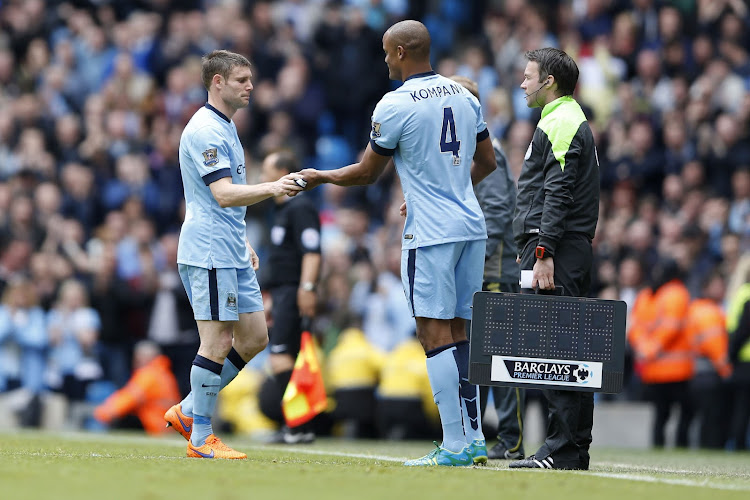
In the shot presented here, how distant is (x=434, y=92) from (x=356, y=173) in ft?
A: 2.12

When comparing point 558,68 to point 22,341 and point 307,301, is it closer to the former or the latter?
point 307,301

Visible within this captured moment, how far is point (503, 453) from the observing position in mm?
9250

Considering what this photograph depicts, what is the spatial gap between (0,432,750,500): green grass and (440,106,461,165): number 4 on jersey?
1.79 meters

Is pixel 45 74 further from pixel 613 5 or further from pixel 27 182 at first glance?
pixel 613 5

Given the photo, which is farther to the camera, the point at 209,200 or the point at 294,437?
the point at 294,437

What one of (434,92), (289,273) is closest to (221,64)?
(434,92)

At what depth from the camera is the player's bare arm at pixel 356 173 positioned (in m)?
7.42

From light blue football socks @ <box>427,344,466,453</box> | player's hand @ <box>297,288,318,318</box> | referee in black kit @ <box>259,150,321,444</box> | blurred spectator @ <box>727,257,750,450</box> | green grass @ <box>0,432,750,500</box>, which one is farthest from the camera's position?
blurred spectator @ <box>727,257,750,450</box>

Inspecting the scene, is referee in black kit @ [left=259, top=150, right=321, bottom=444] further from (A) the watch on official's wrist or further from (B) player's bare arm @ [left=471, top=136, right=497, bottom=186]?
(A) the watch on official's wrist

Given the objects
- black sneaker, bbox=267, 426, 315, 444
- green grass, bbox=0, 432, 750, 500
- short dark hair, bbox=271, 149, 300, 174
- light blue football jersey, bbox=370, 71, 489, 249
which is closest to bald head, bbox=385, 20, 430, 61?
light blue football jersey, bbox=370, 71, 489, 249

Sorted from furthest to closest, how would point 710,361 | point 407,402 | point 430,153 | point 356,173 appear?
point 407,402
point 710,361
point 356,173
point 430,153

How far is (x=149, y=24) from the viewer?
19.8m

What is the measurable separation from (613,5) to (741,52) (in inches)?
104

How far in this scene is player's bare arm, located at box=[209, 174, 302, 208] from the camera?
7379mm
